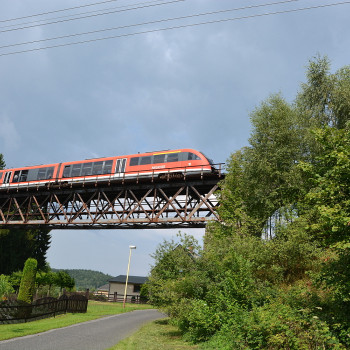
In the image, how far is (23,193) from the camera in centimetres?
4153

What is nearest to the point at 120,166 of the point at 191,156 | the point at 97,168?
the point at 97,168

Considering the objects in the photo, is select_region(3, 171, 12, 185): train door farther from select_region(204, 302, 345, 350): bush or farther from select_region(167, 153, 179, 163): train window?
select_region(204, 302, 345, 350): bush

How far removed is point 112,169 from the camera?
35.5 m

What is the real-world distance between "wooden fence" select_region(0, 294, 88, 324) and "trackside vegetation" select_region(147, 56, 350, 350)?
6.81 metres

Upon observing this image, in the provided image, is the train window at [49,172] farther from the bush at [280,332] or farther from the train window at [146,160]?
the bush at [280,332]

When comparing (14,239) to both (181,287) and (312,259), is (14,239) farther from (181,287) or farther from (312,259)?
(312,259)

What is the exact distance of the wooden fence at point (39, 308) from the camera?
20.8 metres

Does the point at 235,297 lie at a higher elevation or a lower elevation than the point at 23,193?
lower

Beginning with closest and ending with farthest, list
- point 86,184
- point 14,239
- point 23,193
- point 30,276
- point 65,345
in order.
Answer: point 65,345
point 30,276
point 86,184
point 23,193
point 14,239

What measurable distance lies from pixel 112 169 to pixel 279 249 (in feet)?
75.1

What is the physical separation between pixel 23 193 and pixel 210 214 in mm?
23756

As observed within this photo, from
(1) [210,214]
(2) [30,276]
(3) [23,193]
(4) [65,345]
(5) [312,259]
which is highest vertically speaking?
(3) [23,193]

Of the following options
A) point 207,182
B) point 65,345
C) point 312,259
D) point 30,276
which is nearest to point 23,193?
point 30,276

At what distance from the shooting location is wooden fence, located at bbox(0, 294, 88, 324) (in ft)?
68.1
